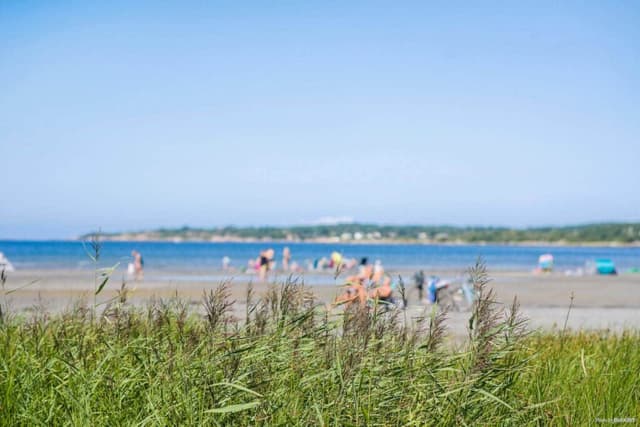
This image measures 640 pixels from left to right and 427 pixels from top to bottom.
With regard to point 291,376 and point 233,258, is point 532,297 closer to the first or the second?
point 291,376

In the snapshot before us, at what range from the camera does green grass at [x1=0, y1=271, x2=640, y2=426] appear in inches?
159

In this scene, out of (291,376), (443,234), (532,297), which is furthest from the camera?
(443,234)

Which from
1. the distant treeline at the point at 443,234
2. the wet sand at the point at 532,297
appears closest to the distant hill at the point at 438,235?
the distant treeline at the point at 443,234

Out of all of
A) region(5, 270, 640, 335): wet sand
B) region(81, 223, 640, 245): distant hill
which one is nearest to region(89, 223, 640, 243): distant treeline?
region(81, 223, 640, 245): distant hill

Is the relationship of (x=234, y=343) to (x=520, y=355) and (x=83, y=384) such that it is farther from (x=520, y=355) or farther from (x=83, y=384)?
(x=520, y=355)

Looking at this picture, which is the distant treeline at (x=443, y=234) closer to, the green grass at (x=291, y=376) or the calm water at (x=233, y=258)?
the calm water at (x=233, y=258)

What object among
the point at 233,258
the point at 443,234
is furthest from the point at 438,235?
the point at 233,258

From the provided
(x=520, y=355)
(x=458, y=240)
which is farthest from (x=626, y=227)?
(x=520, y=355)

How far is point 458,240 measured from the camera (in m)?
180

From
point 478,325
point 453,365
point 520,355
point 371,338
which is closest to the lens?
point 478,325

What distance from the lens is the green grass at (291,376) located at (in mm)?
4047


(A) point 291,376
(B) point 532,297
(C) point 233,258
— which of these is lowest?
(C) point 233,258

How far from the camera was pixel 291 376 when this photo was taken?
174 inches

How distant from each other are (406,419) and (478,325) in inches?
25.9
